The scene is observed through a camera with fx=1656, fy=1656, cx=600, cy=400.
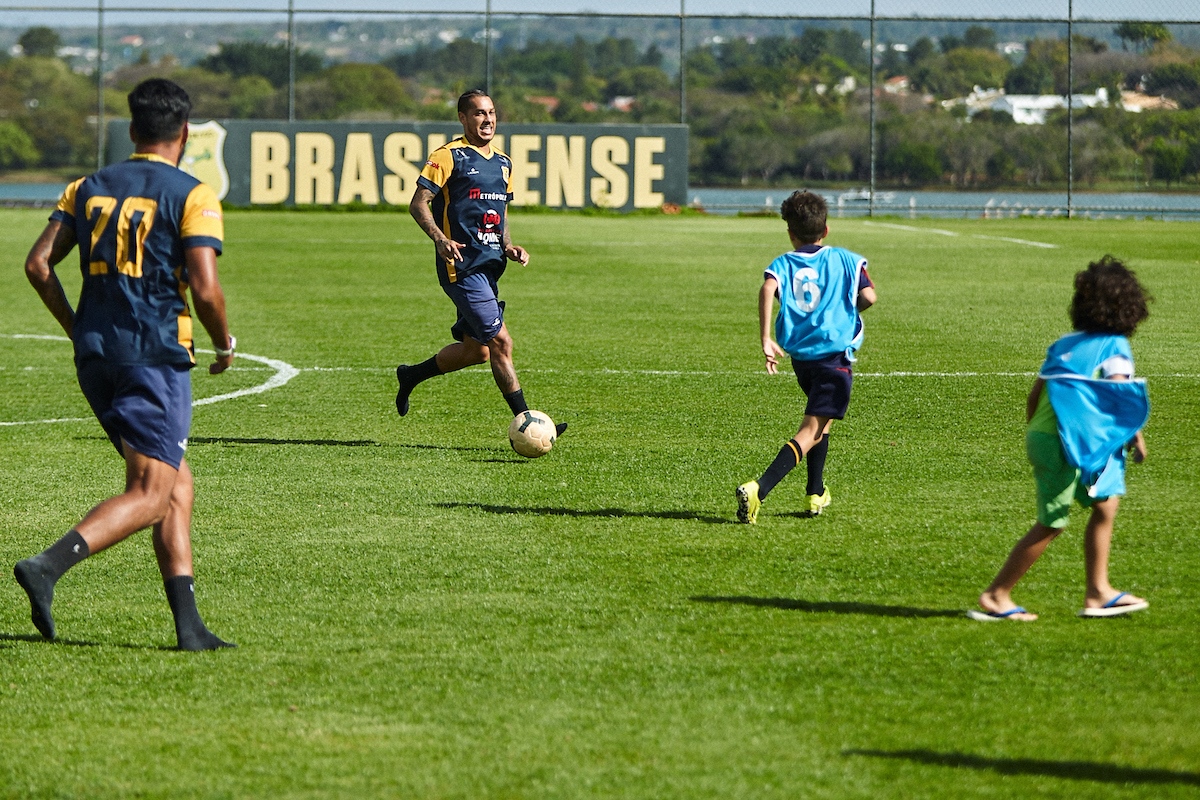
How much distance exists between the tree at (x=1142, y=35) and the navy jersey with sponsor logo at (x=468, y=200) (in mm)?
36719

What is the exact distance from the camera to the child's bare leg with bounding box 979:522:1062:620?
5.19 meters

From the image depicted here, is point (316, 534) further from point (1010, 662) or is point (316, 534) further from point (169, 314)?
point (1010, 662)

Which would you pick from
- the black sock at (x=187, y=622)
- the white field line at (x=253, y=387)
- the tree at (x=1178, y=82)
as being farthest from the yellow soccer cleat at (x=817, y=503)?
the tree at (x=1178, y=82)

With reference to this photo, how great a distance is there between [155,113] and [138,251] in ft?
1.35

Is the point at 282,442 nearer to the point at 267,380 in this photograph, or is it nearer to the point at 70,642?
the point at 267,380

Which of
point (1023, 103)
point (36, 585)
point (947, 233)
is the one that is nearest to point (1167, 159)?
point (1023, 103)

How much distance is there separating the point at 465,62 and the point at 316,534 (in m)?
44.8

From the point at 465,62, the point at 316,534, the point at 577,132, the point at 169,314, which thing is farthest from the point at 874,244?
the point at 465,62

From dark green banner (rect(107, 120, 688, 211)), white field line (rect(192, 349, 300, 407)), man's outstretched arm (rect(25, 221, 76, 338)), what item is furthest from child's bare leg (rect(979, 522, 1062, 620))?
dark green banner (rect(107, 120, 688, 211))

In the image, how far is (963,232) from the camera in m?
30.8

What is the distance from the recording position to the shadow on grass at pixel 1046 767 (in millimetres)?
3896

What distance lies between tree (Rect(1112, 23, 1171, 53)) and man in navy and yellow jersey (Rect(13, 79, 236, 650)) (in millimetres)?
40836

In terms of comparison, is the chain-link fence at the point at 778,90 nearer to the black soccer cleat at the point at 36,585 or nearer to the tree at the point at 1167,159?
the tree at the point at 1167,159

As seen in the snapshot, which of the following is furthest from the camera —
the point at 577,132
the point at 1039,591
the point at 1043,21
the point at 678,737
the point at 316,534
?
the point at 1043,21
